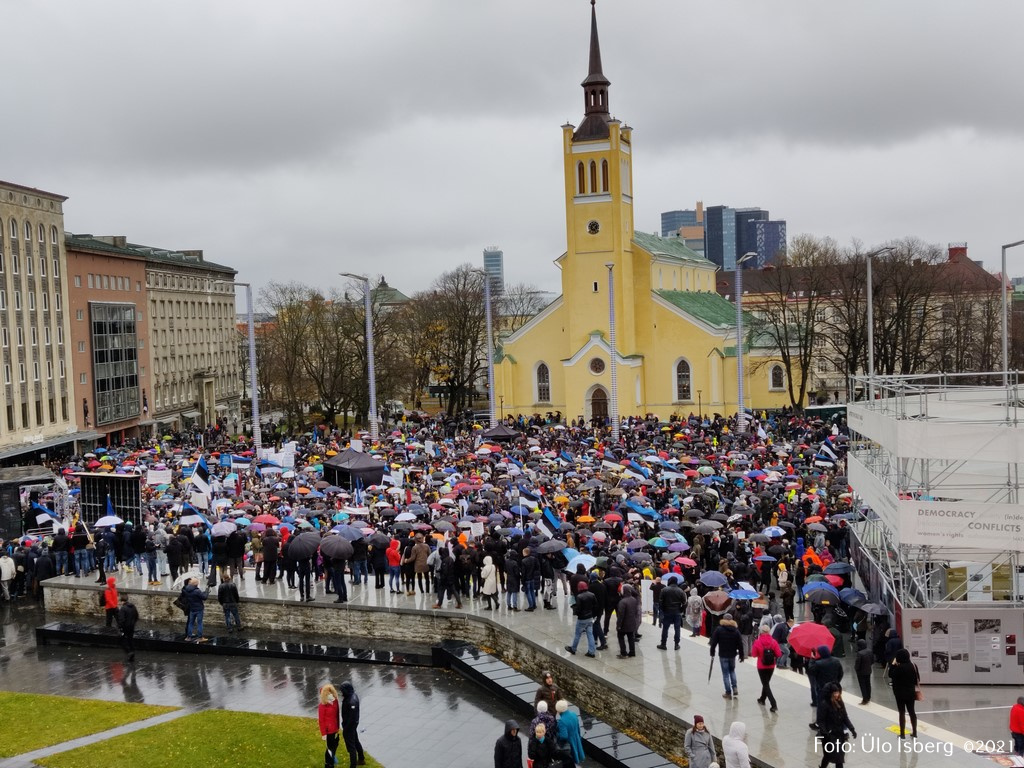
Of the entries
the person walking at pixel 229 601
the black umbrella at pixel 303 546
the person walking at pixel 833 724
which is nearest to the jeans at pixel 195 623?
the person walking at pixel 229 601

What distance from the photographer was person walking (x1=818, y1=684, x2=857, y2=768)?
1202cm

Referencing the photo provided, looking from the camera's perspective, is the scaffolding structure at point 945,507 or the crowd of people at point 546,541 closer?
the scaffolding structure at point 945,507

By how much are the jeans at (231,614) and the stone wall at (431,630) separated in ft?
0.63

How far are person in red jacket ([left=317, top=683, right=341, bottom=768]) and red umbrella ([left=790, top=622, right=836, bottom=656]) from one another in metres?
6.35

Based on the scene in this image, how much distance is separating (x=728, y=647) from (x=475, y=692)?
5.55 m

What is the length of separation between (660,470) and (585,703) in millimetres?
16372

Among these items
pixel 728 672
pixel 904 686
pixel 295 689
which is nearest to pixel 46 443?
pixel 295 689

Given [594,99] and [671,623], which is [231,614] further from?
[594,99]

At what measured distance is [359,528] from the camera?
22.8m

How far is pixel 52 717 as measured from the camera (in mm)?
17844

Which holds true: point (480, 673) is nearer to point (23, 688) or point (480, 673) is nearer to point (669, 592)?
point (669, 592)

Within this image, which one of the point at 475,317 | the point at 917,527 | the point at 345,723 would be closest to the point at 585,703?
the point at 345,723

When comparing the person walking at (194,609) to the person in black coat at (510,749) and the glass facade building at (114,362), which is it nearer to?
the person in black coat at (510,749)

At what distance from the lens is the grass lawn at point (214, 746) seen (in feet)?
50.4
